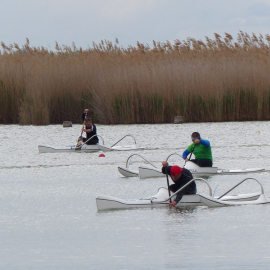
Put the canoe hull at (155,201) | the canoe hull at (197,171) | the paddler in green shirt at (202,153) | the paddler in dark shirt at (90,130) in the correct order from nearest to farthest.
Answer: the canoe hull at (155,201) < the canoe hull at (197,171) < the paddler in green shirt at (202,153) < the paddler in dark shirt at (90,130)

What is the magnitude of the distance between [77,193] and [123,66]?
16.2 metres

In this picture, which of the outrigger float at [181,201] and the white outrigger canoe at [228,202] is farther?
the white outrigger canoe at [228,202]

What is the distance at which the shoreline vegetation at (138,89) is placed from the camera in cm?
2752

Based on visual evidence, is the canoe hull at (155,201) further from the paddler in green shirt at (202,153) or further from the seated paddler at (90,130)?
the seated paddler at (90,130)

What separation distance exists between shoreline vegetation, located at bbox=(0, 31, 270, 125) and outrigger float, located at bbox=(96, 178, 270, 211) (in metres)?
15.2

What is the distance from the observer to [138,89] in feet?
90.9

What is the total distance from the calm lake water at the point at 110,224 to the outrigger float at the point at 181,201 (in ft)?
0.43

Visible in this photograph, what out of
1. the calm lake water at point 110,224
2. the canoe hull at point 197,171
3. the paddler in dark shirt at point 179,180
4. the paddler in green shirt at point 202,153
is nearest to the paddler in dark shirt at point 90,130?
the calm lake water at point 110,224

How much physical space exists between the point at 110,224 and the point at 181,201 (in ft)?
5.63

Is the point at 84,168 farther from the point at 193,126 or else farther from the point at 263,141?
the point at 193,126

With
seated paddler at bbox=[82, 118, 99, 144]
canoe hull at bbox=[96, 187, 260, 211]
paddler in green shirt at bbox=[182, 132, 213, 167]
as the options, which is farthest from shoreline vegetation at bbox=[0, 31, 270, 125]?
canoe hull at bbox=[96, 187, 260, 211]

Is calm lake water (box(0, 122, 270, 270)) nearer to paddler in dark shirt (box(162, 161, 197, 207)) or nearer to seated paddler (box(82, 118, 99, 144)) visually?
paddler in dark shirt (box(162, 161, 197, 207))

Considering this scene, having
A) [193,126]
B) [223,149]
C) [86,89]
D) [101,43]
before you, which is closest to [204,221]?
[223,149]

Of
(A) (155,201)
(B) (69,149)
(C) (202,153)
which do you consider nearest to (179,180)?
(A) (155,201)
